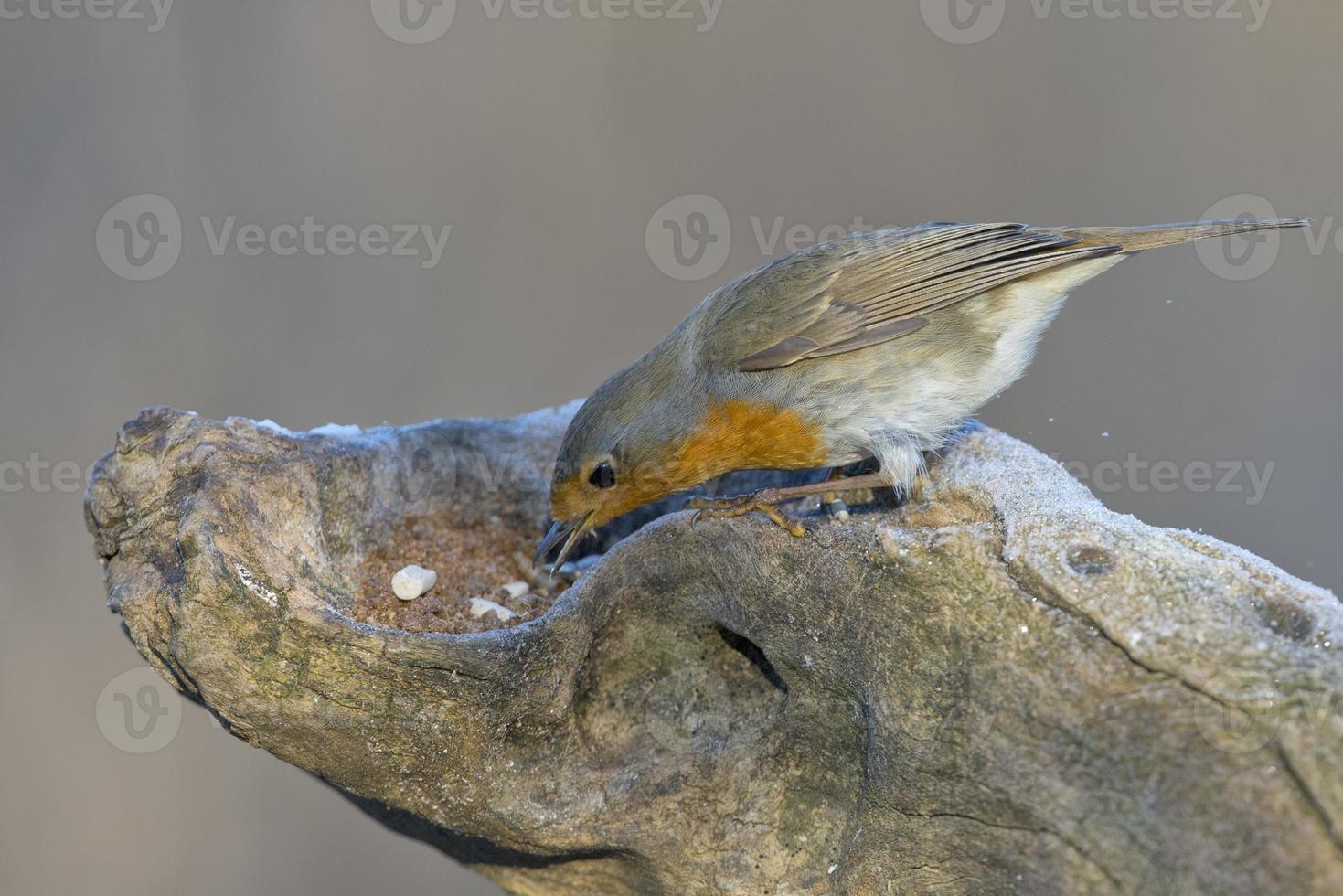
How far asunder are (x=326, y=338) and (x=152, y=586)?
3637 mm

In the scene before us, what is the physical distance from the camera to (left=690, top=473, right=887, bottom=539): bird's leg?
9.61ft

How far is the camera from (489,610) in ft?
10.3

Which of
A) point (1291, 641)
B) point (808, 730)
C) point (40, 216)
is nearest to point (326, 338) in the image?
point (40, 216)

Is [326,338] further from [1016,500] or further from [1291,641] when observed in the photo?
[1291,641]

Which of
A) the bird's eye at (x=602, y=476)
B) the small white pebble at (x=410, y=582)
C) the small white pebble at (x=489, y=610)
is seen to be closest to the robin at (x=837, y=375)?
the bird's eye at (x=602, y=476)

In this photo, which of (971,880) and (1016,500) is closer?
(971,880)

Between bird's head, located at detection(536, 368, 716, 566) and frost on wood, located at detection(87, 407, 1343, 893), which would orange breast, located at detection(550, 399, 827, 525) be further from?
frost on wood, located at detection(87, 407, 1343, 893)

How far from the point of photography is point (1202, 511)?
19.6ft

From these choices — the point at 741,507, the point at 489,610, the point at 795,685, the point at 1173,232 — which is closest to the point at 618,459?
the point at 741,507

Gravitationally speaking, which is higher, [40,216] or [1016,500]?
[40,216]

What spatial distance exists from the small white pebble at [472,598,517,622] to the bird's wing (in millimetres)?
939

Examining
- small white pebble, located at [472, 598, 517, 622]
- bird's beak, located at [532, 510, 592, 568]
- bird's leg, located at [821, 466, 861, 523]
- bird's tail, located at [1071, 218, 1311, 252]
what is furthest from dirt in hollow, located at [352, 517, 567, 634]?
bird's tail, located at [1071, 218, 1311, 252]

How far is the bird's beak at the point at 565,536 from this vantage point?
321 centimetres

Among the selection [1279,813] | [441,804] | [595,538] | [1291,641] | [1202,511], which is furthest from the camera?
[1202,511]
